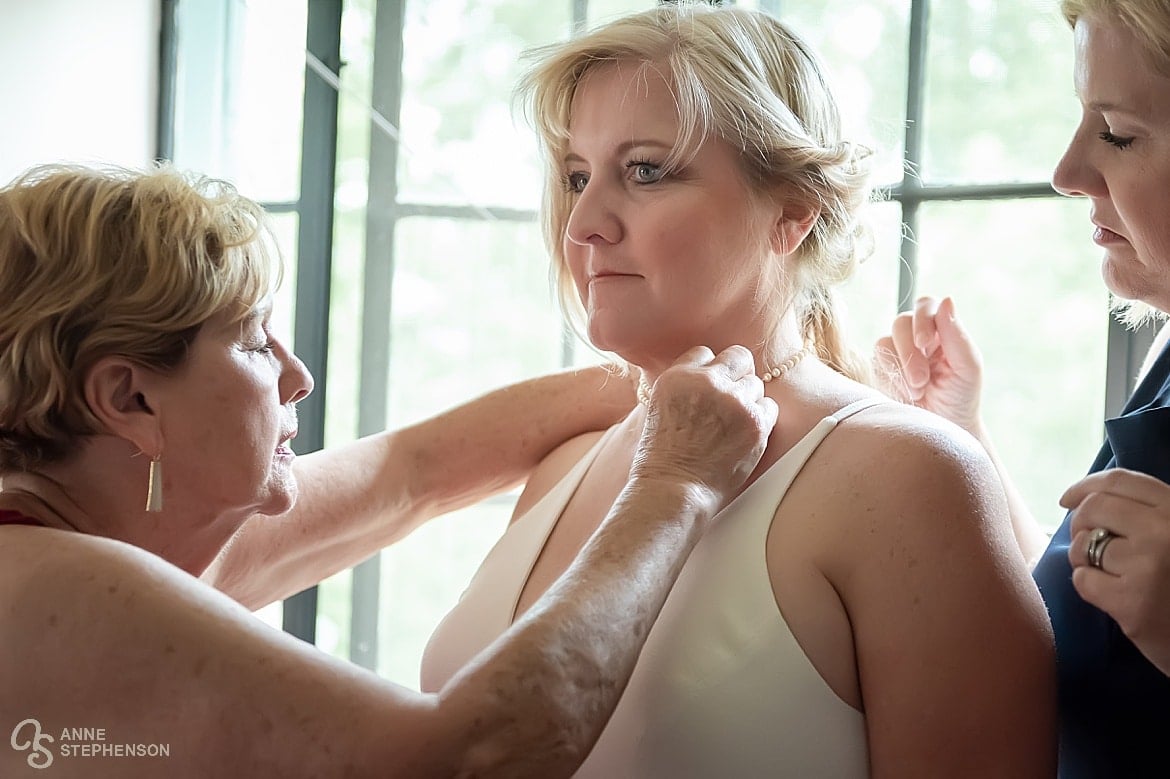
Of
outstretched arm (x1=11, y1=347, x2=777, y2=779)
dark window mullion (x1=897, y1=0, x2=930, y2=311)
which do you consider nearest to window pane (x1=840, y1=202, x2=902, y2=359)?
dark window mullion (x1=897, y1=0, x2=930, y2=311)

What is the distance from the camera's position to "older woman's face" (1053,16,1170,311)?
1.22 metres

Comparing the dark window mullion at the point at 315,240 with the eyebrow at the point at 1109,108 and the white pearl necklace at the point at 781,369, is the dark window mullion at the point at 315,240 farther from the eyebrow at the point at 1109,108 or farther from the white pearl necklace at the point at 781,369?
the eyebrow at the point at 1109,108

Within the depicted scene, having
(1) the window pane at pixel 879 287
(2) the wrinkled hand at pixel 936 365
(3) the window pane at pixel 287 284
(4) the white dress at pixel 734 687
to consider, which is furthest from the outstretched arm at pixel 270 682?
(3) the window pane at pixel 287 284

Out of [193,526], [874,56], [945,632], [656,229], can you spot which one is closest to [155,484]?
Result: [193,526]

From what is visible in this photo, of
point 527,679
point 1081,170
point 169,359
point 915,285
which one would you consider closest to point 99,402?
point 169,359

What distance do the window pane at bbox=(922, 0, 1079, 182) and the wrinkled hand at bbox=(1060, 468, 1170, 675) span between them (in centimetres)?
118

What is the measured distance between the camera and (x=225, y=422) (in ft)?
4.61

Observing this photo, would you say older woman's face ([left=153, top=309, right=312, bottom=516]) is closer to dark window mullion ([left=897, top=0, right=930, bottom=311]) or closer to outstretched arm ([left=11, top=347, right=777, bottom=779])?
outstretched arm ([left=11, top=347, right=777, bottom=779])

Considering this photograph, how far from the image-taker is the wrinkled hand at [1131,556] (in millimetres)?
1069

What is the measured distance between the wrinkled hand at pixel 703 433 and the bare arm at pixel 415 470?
432 millimetres

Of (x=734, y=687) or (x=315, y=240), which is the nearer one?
(x=734, y=687)

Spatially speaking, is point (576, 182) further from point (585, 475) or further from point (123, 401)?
point (123, 401)

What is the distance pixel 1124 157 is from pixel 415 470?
3.80 feet

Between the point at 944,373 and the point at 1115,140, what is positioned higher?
the point at 1115,140
